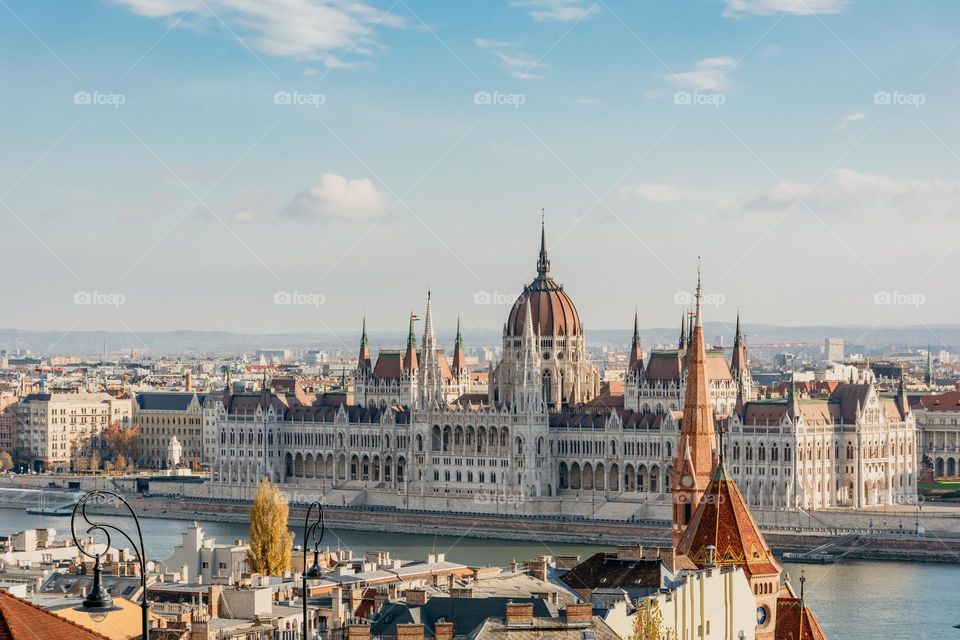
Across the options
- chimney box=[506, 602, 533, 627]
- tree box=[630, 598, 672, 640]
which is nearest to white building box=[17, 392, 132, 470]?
chimney box=[506, 602, 533, 627]

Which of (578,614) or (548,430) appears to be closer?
(578,614)

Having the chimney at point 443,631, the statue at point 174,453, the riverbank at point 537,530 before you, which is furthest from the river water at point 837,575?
the chimney at point 443,631

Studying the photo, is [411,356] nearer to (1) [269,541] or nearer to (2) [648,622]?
(1) [269,541]

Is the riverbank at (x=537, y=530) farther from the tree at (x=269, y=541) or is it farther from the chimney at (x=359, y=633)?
the chimney at (x=359, y=633)

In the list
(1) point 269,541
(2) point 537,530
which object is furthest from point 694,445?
(2) point 537,530

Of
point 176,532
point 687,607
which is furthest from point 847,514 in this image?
point 687,607

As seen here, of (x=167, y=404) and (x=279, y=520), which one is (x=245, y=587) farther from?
(x=167, y=404)
